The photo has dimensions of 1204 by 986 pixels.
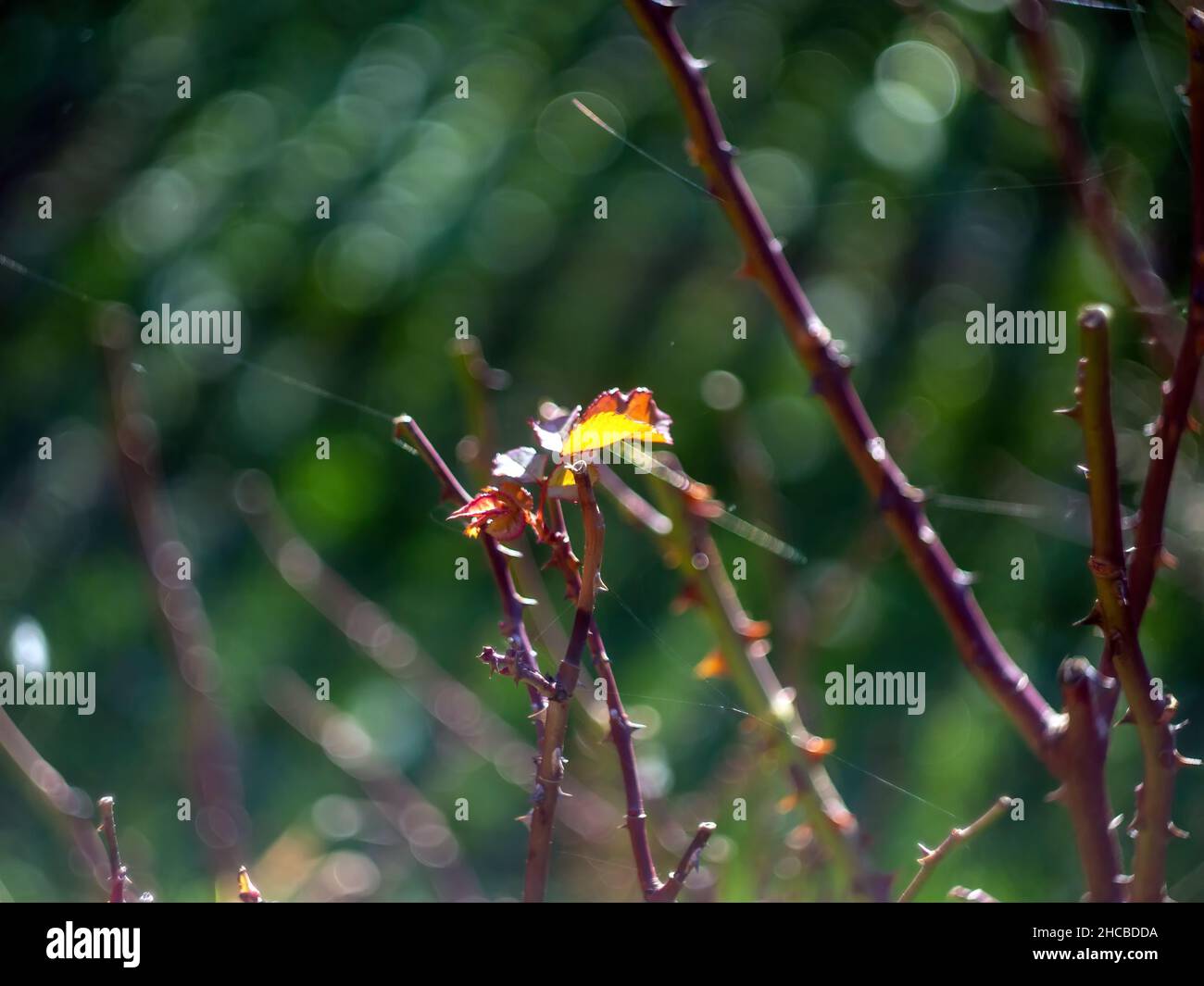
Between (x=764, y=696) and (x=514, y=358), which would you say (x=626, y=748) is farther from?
(x=514, y=358)

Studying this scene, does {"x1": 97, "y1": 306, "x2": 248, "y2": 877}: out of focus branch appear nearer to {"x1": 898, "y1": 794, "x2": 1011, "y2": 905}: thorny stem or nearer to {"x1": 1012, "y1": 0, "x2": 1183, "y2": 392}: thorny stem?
{"x1": 898, "y1": 794, "x2": 1011, "y2": 905}: thorny stem

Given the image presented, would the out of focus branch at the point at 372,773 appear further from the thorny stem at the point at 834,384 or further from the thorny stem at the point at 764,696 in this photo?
the thorny stem at the point at 834,384

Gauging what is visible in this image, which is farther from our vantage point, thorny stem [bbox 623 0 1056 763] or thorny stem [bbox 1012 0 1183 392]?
thorny stem [bbox 1012 0 1183 392]

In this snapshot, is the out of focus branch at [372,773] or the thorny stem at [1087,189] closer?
the thorny stem at [1087,189]

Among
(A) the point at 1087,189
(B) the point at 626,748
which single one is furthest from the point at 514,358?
(B) the point at 626,748

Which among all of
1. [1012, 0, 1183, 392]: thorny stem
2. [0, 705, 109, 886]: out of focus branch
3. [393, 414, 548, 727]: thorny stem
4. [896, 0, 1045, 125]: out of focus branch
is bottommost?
[0, 705, 109, 886]: out of focus branch

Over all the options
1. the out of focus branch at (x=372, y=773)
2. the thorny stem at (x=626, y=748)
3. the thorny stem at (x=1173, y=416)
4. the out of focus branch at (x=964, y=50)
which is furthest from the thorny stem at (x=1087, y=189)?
the out of focus branch at (x=372, y=773)

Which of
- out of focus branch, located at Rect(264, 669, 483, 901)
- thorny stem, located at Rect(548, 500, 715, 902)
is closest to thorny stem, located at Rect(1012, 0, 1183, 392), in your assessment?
thorny stem, located at Rect(548, 500, 715, 902)
